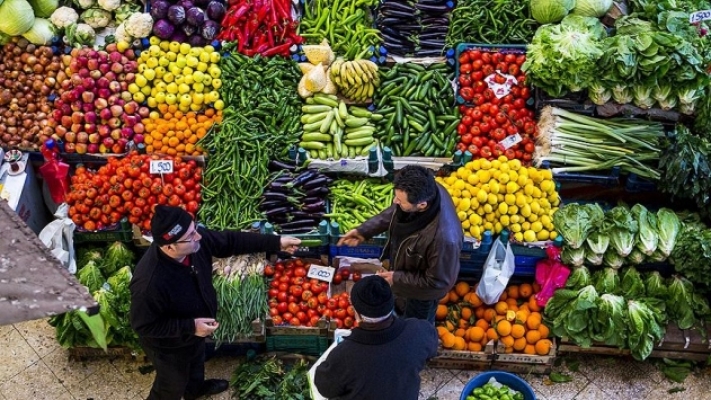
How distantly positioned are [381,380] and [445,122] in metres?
2.81

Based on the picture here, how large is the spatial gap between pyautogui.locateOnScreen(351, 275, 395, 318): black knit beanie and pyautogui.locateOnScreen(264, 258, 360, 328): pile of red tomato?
5.44ft

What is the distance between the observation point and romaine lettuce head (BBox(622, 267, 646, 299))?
4895 mm

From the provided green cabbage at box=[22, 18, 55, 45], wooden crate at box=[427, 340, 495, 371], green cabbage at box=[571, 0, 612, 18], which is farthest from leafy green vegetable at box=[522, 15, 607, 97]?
green cabbage at box=[22, 18, 55, 45]

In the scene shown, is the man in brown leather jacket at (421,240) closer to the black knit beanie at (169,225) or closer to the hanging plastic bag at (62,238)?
the black knit beanie at (169,225)

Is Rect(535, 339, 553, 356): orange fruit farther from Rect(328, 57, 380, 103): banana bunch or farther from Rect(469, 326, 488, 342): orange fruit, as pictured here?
Rect(328, 57, 380, 103): banana bunch

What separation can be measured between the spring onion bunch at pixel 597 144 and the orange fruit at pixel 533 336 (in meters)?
1.23

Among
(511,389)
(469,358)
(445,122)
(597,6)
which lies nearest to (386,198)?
(445,122)

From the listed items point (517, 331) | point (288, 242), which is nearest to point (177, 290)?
point (288, 242)

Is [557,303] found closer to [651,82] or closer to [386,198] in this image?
[386,198]

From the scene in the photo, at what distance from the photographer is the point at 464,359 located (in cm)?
496

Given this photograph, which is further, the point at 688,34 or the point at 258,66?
the point at 258,66

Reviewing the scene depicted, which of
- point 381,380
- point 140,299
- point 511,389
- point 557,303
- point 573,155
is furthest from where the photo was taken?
point 573,155

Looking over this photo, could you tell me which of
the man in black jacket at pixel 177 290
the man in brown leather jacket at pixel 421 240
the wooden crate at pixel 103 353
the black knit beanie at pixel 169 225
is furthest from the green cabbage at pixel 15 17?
the man in brown leather jacket at pixel 421 240

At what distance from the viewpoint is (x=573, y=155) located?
17.3 ft
